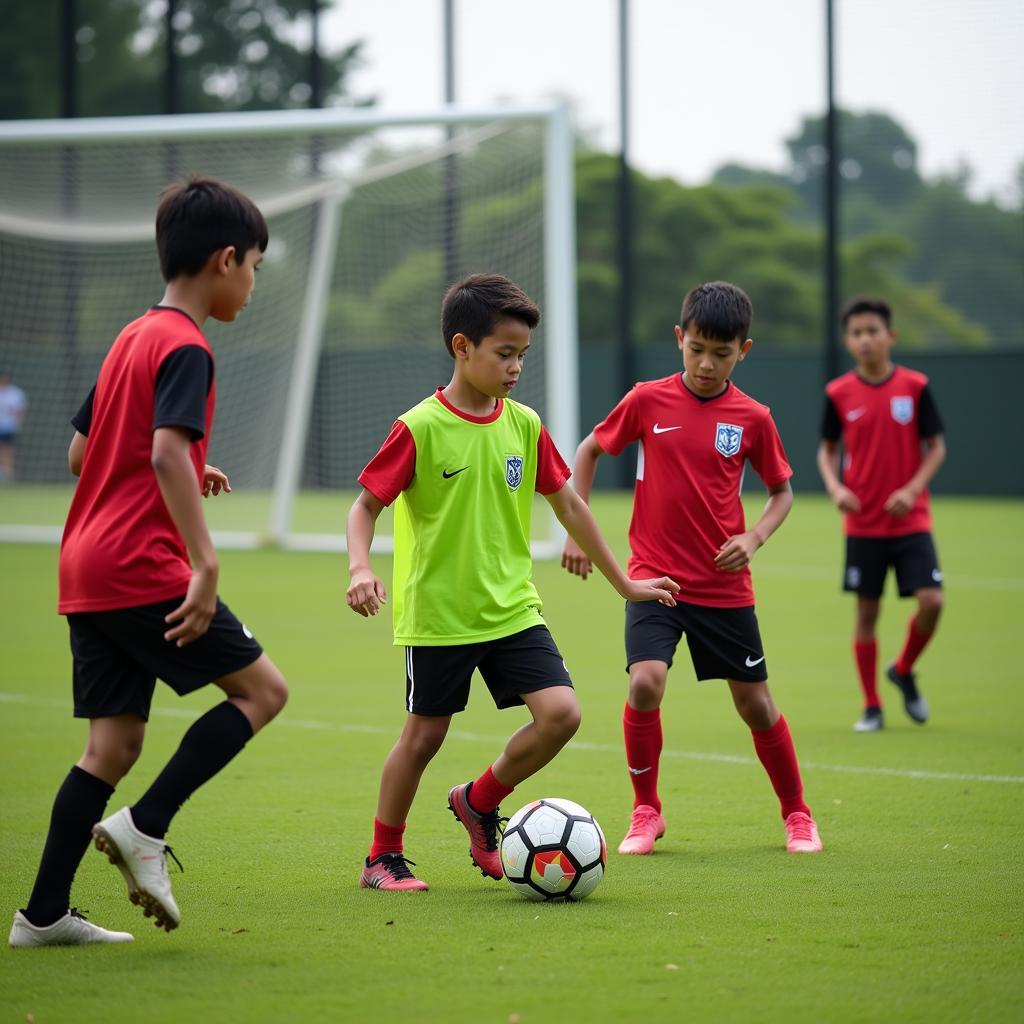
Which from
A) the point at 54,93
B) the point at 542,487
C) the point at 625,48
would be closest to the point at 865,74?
the point at 625,48

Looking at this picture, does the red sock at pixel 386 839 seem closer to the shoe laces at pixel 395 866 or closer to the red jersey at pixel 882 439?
the shoe laces at pixel 395 866

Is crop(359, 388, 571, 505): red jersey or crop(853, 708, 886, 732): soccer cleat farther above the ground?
crop(359, 388, 571, 505): red jersey

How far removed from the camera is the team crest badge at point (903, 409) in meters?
7.75

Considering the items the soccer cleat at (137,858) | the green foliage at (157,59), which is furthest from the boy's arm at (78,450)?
the green foliage at (157,59)

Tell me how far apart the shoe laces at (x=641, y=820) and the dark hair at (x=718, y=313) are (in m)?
1.50

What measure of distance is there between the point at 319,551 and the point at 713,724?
941 centimetres

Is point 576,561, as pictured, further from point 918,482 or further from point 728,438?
point 918,482

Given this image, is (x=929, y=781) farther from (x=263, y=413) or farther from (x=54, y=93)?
(x=54, y=93)

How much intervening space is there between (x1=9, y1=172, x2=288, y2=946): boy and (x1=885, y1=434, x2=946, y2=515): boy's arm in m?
4.26

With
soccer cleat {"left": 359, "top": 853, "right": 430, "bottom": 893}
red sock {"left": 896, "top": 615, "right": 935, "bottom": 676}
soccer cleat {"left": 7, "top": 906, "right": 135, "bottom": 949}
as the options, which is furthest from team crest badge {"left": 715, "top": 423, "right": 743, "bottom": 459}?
red sock {"left": 896, "top": 615, "right": 935, "bottom": 676}

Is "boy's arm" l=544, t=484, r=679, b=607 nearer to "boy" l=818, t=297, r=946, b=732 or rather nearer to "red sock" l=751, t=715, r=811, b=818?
"red sock" l=751, t=715, r=811, b=818

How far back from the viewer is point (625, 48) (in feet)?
91.8

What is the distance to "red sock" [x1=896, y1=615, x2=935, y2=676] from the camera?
7.58 meters

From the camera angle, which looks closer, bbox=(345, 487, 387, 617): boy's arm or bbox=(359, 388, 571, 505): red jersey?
bbox=(345, 487, 387, 617): boy's arm
